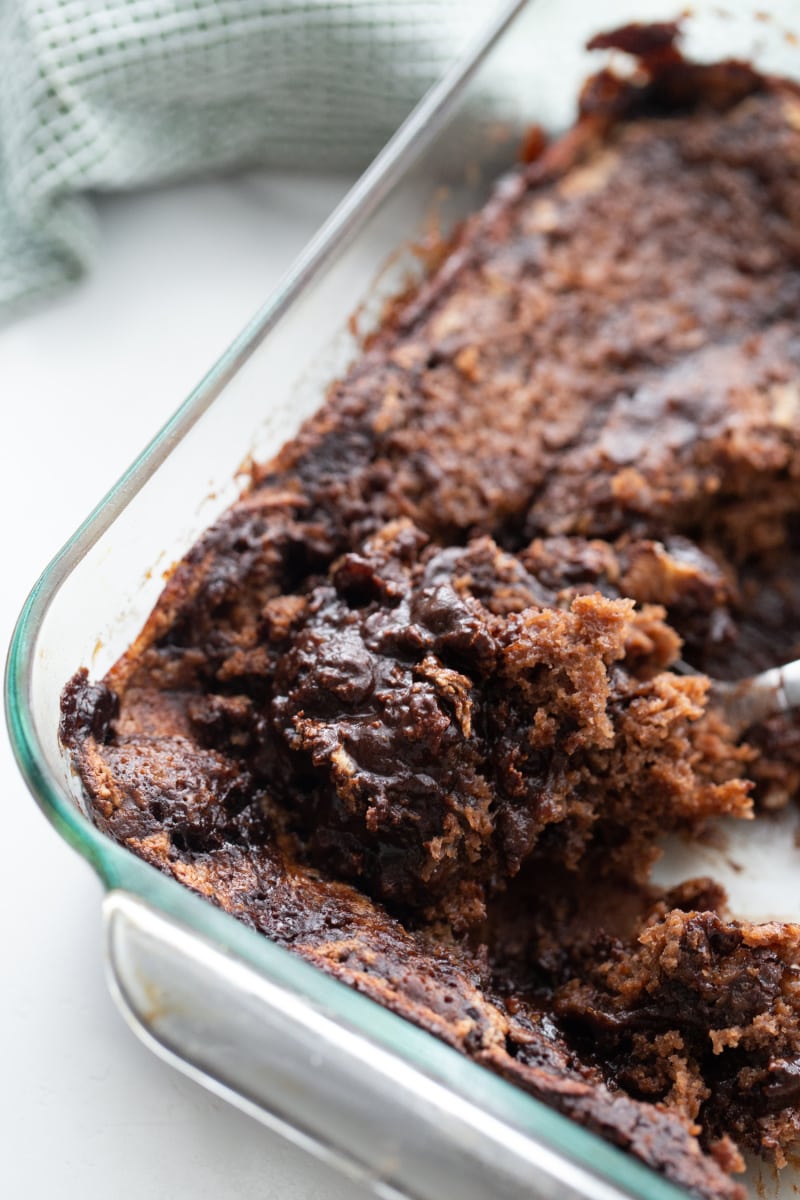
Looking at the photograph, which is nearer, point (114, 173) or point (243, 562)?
point (243, 562)

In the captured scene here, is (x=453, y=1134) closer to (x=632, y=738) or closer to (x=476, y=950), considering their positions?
(x=476, y=950)

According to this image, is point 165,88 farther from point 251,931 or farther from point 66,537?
point 251,931

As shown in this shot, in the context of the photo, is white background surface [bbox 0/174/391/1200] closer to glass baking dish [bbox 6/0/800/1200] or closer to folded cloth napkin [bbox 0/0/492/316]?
folded cloth napkin [bbox 0/0/492/316]

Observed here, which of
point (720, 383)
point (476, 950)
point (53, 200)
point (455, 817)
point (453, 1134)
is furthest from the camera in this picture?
point (53, 200)

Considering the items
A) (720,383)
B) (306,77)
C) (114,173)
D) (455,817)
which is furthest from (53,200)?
(455,817)

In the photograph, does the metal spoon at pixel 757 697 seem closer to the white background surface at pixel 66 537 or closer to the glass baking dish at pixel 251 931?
the glass baking dish at pixel 251 931

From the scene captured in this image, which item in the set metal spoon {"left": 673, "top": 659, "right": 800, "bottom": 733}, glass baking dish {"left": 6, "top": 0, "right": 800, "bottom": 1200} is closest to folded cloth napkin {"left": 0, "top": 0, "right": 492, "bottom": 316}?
glass baking dish {"left": 6, "top": 0, "right": 800, "bottom": 1200}

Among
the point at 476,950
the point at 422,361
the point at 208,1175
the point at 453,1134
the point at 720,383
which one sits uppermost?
the point at 422,361
